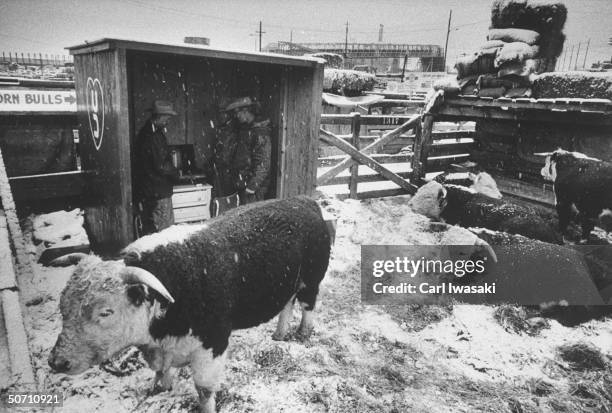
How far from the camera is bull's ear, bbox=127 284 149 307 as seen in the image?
242 cm

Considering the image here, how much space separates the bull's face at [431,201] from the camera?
26.3 feet

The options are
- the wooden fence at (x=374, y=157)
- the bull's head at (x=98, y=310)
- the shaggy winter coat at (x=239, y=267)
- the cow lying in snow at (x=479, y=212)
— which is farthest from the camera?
the wooden fence at (x=374, y=157)

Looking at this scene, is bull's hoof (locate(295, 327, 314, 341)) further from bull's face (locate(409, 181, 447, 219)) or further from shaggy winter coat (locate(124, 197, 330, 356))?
bull's face (locate(409, 181, 447, 219))

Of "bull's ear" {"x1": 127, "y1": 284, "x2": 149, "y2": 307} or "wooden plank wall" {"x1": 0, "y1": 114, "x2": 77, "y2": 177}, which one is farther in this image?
"wooden plank wall" {"x1": 0, "y1": 114, "x2": 77, "y2": 177}

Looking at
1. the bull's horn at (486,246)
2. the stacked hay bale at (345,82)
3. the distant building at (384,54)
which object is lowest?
the bull's horn at (486,246)

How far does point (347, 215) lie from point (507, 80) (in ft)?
17.1

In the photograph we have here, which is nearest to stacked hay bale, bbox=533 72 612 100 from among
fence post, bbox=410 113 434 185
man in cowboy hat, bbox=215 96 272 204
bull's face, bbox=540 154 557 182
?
bull's face, bbox=540 154 557 182

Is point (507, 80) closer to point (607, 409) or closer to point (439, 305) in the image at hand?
point (439, 305)

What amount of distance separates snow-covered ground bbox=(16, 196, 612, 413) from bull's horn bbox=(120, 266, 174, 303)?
1.43 meters

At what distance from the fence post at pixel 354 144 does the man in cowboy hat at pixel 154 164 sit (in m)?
4.81

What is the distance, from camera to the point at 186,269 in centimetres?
276

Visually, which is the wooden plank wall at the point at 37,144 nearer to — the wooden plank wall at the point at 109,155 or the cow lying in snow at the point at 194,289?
the wooden plank wall at the point at 109,155

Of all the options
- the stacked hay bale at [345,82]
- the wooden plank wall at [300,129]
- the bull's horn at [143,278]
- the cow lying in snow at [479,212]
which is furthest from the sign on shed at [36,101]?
the stacked hay bale at [345,82]

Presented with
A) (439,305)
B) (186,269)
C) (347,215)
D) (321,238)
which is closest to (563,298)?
(439,305)
